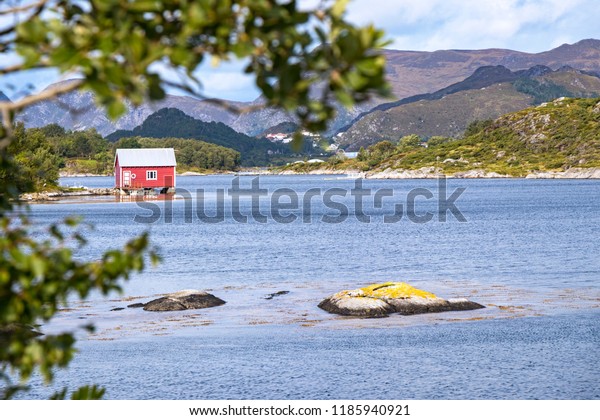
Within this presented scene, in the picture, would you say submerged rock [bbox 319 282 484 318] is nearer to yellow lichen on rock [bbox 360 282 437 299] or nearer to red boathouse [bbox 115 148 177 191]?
yellow lichen on rock [bbox 360 282 437 299]

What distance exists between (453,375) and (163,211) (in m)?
106

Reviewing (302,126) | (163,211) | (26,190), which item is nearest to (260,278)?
(26,190)

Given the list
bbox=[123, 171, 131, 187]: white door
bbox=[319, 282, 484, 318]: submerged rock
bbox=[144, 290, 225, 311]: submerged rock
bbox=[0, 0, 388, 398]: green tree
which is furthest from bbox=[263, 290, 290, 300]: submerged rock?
bbox=[123, 171, 131, 187]: white door

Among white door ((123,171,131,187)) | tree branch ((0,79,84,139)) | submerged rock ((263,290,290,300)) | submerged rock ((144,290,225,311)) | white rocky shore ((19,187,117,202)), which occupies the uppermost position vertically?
tree branch ((0,79,84,139))

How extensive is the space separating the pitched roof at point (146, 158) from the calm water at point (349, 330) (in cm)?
6692

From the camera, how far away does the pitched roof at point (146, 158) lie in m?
147

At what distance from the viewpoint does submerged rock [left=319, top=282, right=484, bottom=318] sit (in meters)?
Answer: 38.6

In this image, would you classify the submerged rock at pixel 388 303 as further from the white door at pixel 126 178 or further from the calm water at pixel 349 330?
the white door at pixel 126 178

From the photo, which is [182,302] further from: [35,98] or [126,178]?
[126,178]

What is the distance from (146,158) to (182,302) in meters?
108

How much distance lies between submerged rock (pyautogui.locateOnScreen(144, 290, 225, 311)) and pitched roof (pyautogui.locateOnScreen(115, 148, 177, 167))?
4145 inches

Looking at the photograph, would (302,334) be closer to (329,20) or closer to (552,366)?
(552,366)

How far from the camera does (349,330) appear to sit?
116ft

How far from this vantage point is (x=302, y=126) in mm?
5746
